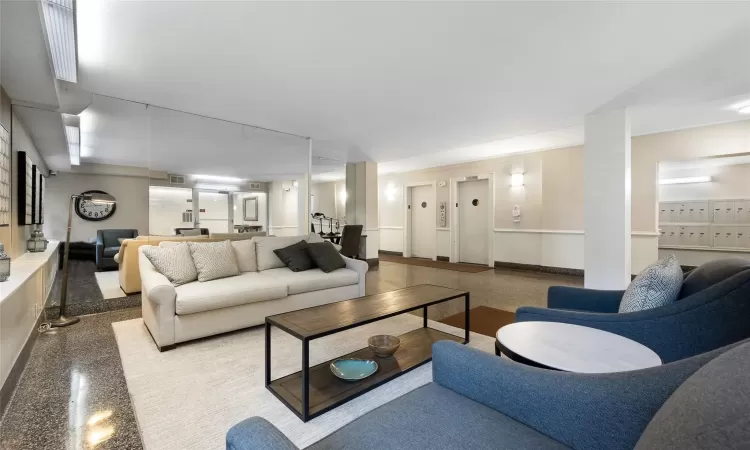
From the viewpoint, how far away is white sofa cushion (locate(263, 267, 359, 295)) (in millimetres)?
3300

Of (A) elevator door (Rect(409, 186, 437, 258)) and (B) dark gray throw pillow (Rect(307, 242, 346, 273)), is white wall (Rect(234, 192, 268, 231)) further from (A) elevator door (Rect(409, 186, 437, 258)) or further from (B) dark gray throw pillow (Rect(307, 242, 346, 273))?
(A) elevator door (Rect(409, 186, 437, 258))

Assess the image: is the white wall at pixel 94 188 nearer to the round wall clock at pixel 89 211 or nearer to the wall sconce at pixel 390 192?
the round wall clock at pixel 89 211

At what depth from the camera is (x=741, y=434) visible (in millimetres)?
410

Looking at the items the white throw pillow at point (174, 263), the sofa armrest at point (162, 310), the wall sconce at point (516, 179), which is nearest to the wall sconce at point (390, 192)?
the wall sconce at point (516, 179)

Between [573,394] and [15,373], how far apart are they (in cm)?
314

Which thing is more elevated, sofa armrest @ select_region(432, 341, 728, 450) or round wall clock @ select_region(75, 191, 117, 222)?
round wall clock @ select_region(75, 191, 117, 222)

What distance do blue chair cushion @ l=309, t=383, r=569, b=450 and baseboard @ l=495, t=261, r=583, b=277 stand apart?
576 cm

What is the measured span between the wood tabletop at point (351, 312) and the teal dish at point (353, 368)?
309 millimetres

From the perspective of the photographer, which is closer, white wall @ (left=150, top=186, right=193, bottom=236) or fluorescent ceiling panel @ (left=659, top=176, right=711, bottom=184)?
white wall @ (left=150, top=186, right=193, bottom=236)

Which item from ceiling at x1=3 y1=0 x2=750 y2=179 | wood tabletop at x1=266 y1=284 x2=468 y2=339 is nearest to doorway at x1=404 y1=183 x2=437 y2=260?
ceiling at x1=3 y1=0 x2=750 y2=179

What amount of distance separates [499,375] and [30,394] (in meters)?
2.71

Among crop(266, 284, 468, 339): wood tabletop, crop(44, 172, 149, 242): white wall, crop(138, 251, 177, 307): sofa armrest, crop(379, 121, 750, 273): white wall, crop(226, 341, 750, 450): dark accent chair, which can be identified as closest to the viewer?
crop(226, 341, 750, 450): dark accent chair

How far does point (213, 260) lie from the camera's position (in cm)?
321

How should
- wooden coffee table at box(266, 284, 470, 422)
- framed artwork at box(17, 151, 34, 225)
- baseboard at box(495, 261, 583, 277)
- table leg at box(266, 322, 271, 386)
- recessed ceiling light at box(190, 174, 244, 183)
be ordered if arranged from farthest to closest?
baseboard at box(495, 261, 583, 277), recessed ceiling light at box(190, 174, 244, 183), framed artwork at box(17, 151, 34, 225), table leg at box(266, 322, 271, 386), wooden coffee table at box(266, 284, 470, 422)
